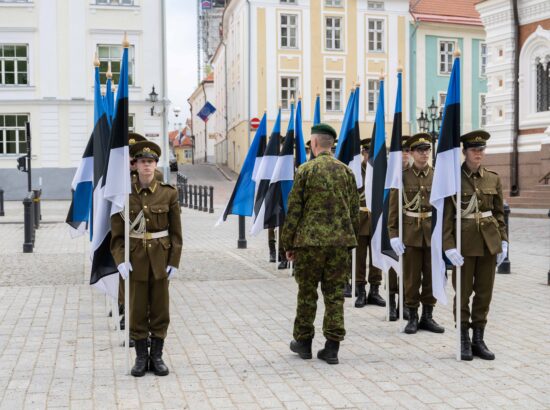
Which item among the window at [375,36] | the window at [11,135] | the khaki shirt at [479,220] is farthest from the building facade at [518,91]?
the window at [11,135]

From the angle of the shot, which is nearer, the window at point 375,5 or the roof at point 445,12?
the window at point 375,5

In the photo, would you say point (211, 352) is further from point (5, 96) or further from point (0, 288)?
point (5, 96)

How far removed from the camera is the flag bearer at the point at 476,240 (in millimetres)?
6660

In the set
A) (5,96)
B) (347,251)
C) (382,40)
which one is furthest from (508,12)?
(347,251)

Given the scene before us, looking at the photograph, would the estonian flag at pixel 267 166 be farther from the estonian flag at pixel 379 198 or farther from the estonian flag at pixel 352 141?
the estonian flag at pixel 379 198

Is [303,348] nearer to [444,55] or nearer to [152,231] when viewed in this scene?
[152,231]

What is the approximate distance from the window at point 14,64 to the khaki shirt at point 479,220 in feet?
111

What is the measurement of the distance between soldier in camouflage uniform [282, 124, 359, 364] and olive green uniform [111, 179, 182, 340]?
3.39 ft

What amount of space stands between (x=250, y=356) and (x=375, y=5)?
4214 centimetres

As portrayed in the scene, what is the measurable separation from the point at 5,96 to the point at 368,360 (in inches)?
1334

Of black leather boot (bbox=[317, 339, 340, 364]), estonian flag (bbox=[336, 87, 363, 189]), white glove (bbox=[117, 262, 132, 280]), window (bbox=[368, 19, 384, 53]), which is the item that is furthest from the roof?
white glove (bbox=[117, 262, 132, 280])

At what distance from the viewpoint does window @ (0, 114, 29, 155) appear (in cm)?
3644

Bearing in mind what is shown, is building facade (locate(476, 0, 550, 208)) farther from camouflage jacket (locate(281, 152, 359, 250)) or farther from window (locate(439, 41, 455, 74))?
camouflage jacket (locate(281, 152, 359, 250))

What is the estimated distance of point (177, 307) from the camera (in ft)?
30.4
